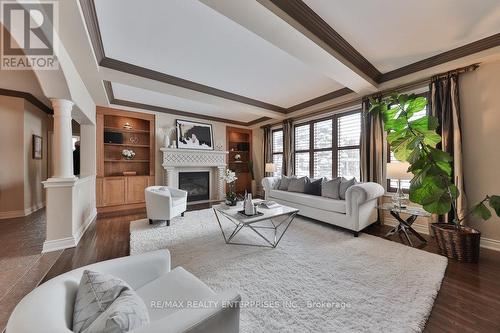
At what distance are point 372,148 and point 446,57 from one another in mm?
1645

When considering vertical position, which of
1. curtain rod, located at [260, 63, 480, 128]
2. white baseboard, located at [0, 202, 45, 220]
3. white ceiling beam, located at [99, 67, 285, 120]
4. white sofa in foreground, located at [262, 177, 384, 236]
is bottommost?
white baseboard, located at [0, 202, 45, 220]

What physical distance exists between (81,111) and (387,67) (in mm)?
5174

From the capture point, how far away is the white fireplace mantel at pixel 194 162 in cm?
545

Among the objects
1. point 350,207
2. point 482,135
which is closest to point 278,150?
point 350,207

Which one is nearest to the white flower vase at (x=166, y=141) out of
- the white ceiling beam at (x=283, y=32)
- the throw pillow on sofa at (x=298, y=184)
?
the throw pillow on sofa at (x=298, y=184)

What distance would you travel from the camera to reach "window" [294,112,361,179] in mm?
4492

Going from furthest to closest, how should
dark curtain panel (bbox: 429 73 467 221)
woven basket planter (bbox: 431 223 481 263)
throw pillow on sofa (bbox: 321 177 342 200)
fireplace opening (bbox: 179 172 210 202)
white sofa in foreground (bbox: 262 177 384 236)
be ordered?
1. fireplace opening (bbox: 179 172 210 202)
2. throw pillow on sofa (bbox: 321 177 342 200)
3. white sofa in foreground (bbox: 262 177 384 236)
4. dark curtain panel (bbox: 429 73 467 221)
5. woven basket planter (bbox: 431 223 481 263)

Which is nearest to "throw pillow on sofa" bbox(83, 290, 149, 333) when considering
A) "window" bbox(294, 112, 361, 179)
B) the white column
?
the white column

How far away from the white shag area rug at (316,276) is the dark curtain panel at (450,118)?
4.08 feet

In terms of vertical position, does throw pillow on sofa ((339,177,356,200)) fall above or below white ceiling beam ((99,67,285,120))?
below

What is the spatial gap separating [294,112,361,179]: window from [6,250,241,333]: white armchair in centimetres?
432

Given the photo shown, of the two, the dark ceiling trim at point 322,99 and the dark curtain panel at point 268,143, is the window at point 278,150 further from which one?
the dark ceiling trim at point 322,99

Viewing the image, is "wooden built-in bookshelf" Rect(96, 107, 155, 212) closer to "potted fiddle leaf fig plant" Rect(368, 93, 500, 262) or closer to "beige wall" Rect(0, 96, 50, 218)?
"beige wall" Rect(0, 96, 50, 218)

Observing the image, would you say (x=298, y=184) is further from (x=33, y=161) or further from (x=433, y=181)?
(x=33, y=161)
